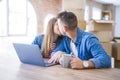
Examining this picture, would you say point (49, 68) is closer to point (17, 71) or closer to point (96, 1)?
point (17, 71)

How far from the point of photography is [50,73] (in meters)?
1.34

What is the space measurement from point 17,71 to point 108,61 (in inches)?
25.2

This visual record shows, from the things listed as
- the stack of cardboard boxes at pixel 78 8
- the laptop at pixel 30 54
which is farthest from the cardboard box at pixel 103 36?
the laptop at pixel 30 54

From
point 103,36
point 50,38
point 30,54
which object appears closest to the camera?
point 30,54

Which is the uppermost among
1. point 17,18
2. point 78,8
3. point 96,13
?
point 96,13

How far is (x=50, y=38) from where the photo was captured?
1896 millimetres

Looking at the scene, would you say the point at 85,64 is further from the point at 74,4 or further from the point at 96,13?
the point at 96,13

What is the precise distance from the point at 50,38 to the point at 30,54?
37cm

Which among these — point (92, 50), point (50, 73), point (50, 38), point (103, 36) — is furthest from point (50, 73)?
point (103, 36)

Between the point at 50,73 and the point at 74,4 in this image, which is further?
the point at 74,4

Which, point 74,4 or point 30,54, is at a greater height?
point 74,4

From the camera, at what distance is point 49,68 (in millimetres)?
1487

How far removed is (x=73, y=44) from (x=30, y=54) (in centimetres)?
39

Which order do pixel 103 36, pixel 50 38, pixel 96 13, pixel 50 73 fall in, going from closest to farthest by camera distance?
pixel 50 73
pixel 50 38
pixel 103 36
pixel 96 13
